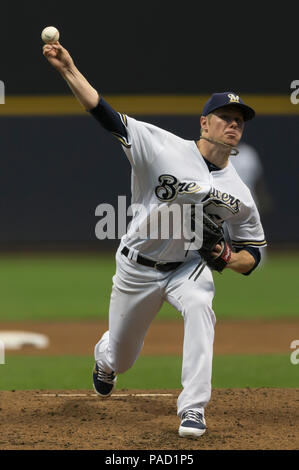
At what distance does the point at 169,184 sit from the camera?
14.0 feet

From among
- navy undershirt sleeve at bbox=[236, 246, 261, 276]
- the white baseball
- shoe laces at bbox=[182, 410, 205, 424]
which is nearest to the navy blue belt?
navy undershirt sleeve at bbox=[236, 246, 261, 276]

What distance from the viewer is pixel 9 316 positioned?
8844mm

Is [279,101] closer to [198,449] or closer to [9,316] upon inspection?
[9,316]

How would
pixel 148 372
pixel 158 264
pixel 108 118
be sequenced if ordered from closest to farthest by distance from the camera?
pixel 108 118
pixel 158 264
pixel 148 372

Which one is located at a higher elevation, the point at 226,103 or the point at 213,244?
the point at 226,103

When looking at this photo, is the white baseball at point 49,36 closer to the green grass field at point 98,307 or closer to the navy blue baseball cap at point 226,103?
the navy blue baseball cap at point 226,103

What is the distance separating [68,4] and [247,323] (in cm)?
955

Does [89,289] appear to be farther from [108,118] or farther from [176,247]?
[108,118]

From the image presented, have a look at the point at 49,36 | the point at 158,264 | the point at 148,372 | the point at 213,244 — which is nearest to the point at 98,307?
the point at 148,372

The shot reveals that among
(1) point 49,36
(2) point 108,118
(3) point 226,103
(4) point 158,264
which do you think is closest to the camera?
(1) point 49,36

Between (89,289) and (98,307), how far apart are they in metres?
1.46

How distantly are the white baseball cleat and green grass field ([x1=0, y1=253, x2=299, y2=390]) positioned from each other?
1813 mm

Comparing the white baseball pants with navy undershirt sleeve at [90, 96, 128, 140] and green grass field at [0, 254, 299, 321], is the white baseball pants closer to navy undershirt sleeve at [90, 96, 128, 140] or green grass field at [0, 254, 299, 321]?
navy undershirt sleeve at [90, 96, 128, 140]

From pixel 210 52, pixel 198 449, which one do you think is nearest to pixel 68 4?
pixel 210 52
